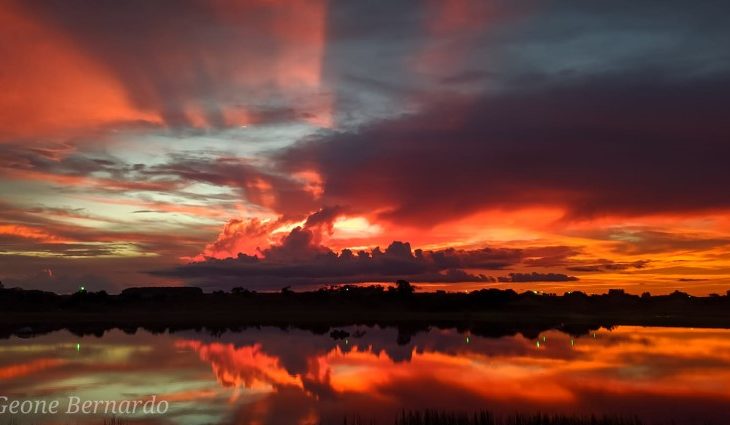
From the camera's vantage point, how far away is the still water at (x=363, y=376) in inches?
1056

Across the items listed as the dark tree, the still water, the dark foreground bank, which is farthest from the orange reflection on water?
the dark tree

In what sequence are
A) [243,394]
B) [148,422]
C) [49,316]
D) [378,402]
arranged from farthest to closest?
[49,316], [243,394], [378,402], [148,422]

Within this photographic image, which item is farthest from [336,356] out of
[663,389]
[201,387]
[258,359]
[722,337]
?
[722,337]

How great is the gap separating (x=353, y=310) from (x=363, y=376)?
8126 centimetres

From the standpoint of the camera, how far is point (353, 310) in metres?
119

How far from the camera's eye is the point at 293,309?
11775cm

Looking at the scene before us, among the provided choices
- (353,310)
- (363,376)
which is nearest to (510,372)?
(363,376)

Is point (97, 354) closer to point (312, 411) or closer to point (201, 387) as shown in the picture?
point (201, 387)

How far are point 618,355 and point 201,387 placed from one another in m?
32.7

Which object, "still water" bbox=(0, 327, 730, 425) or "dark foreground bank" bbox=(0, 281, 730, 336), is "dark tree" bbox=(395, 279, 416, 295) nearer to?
"dark foreground bank" bbox=(0, 281, 730, 336)

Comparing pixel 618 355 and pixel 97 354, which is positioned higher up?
pixel 618 355

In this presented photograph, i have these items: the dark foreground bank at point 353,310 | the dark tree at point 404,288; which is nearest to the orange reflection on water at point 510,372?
the dark foreground bank at point 353,310

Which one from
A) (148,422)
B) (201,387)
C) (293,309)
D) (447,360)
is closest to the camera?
(148,422)

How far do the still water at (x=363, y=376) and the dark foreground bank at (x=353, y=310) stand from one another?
62.9ft
